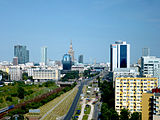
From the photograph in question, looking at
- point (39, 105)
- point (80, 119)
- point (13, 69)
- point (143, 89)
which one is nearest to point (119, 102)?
point (143, 89)

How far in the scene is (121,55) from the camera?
61.1 metres

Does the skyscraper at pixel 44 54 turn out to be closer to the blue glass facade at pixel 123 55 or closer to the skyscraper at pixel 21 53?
the skyscraper at pixel 21 53

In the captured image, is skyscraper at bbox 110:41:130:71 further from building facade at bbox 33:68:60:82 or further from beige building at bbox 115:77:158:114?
beige building at bbox 115:77:158:114

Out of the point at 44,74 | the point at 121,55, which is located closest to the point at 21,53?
the point at 44,74

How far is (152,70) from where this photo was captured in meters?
37.8

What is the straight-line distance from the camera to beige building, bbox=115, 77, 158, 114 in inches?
920

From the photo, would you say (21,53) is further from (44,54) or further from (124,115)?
(124,115)

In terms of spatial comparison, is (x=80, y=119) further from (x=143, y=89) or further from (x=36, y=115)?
(x=143, y=89)

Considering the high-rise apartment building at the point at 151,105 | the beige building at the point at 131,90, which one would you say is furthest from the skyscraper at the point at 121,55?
the high-rise apartment building at the point at 151,105

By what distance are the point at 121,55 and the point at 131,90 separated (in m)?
38.0

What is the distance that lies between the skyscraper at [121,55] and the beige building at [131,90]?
122ft

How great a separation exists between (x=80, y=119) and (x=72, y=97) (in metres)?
14.2

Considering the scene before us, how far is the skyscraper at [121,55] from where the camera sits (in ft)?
199

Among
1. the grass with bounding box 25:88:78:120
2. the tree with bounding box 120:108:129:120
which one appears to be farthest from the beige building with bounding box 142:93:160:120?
the grass with bounding box 25:88:78:120
